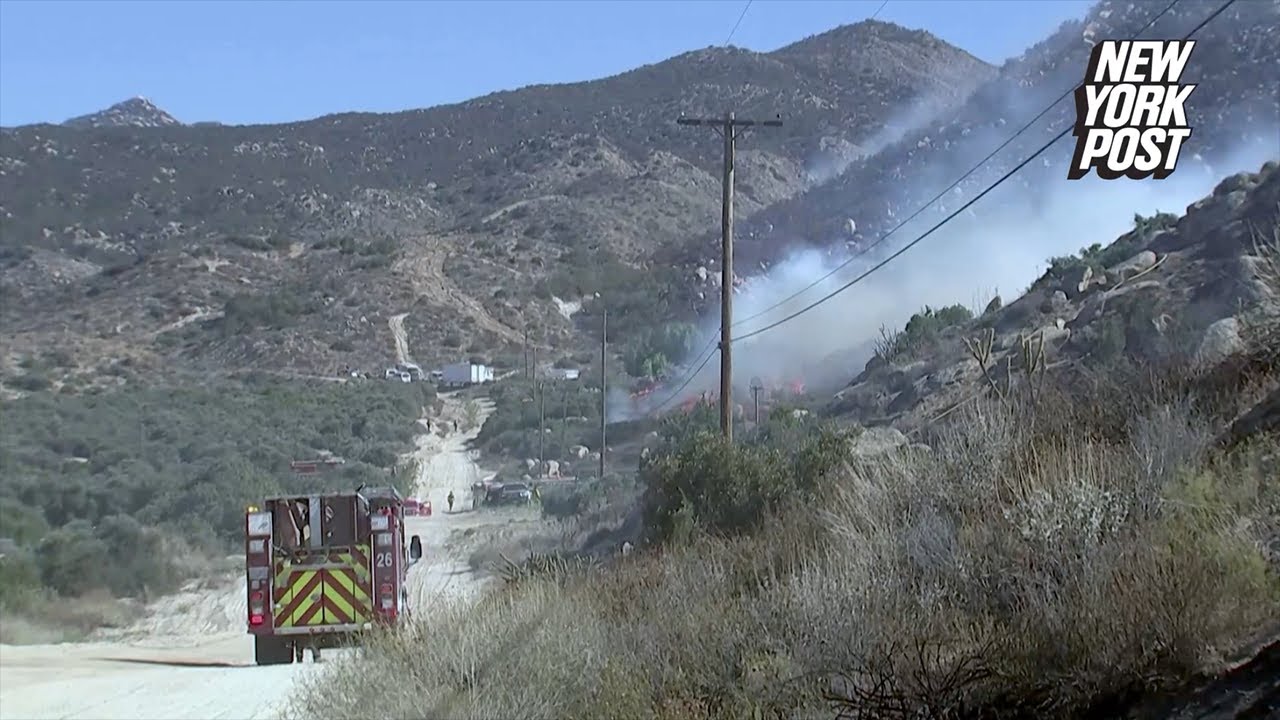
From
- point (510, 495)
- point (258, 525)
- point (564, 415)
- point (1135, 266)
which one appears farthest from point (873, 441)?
point (564, 415)

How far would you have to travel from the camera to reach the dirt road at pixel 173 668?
50.9 ft

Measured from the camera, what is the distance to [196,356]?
77.5 meters

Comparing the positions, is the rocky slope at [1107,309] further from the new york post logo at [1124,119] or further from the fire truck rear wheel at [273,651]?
the fire truck rear wheel at [273,651]

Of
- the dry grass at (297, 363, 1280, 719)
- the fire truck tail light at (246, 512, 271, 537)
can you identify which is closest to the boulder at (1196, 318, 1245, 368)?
the dry grass at (297, 363, 1280, 719)

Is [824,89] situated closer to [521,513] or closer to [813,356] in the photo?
[813,356]

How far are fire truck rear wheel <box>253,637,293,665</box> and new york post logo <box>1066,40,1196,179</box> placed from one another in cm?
1236

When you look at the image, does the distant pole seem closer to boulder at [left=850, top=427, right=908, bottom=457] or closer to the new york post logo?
boulder at [left=850, top=427, right=908, bottom=457]

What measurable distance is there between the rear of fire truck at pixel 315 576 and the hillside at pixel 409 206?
188ft

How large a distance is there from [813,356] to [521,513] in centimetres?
1689

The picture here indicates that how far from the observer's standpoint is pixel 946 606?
9242 mm

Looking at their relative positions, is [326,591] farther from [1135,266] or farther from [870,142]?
[870,142]

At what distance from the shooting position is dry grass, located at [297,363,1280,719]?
7668 millimetres

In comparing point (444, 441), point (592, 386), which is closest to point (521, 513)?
point (444, 441)

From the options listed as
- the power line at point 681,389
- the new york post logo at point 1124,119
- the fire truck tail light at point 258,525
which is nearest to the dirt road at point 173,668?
the fire truck tail light at point 258,525
